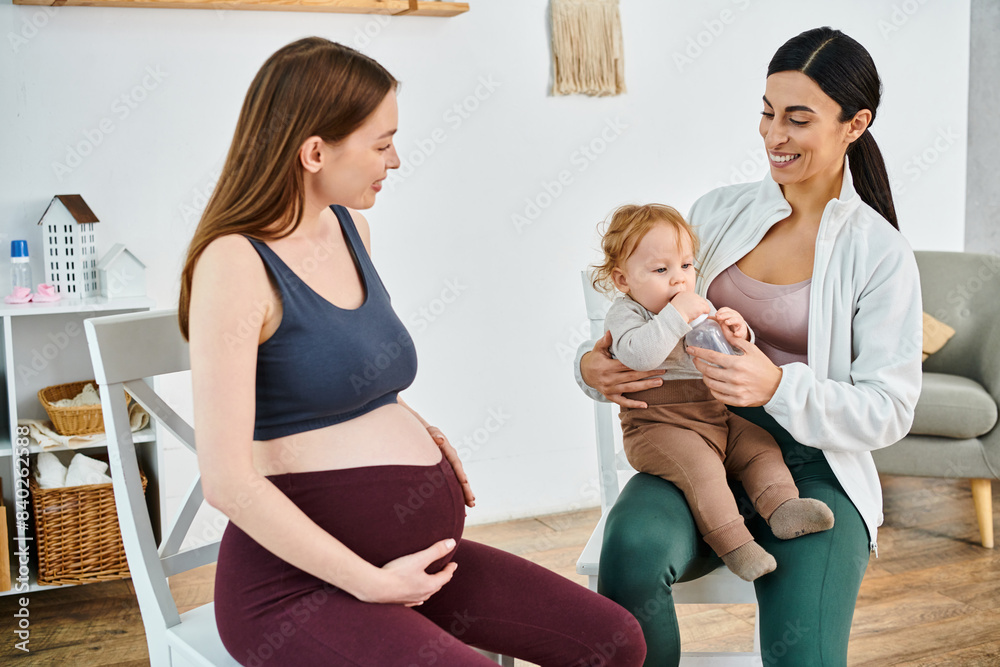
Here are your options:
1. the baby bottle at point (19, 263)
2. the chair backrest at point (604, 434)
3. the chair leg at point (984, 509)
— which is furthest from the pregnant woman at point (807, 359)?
the baby bottle at point (19, 263)

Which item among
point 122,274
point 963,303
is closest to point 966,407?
point 963,303

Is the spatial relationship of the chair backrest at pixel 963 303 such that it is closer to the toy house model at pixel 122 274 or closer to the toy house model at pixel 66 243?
the toy house model at pixel 122 274

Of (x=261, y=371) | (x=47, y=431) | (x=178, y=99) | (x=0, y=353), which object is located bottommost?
(x=47, y=431)

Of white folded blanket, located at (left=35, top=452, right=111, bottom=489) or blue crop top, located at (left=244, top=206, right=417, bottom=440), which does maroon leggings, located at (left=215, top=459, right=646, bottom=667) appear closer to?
blue crop top, located at (left=244, top=206, right=417, bottom=440)

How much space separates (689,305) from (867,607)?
4.49 feet

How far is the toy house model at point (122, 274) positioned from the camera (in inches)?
94.5

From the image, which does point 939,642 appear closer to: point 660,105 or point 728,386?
point 728,386

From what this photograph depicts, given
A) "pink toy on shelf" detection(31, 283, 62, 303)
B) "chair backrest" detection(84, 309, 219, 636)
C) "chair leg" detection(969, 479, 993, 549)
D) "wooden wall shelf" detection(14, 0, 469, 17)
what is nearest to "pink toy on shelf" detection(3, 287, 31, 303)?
"pink toy on shelf" detection(31, 283, 62, 303)

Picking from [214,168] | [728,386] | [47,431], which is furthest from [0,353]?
[728,386]

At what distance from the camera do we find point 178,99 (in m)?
2.54

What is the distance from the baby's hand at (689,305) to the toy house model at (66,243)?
5.66 feet

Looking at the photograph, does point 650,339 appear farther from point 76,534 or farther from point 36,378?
point 36,378

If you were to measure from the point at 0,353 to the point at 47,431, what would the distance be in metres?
0.36

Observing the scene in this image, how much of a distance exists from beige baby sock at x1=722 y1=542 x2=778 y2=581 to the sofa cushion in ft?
5.28
